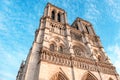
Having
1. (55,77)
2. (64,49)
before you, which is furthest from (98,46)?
(55,77)

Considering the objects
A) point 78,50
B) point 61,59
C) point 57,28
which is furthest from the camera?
point 57,28

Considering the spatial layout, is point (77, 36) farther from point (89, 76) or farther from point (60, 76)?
point (60, 76)

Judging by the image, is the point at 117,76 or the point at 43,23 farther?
the point at 43,23

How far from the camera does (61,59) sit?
15016 millimetres

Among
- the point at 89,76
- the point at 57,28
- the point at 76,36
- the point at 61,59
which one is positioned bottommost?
the point at 89,76

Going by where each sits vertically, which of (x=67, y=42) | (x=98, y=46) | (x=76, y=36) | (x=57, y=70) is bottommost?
(x=57, y=70)

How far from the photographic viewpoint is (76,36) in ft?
77.3

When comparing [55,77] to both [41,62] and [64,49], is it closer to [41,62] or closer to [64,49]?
[41,62]

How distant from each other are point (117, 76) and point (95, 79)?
482 cm

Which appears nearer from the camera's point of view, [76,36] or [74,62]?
[74,62]

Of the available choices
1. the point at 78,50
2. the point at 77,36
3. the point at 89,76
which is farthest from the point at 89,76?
the point at 77,36

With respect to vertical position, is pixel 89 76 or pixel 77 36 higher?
pixel 77 36

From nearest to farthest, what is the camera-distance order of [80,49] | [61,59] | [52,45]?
[61,59], [52,45], [80,49]

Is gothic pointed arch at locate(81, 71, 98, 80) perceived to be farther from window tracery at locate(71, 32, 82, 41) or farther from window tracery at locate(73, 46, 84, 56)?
window tracery at locate(71, 32, 82, 41)
